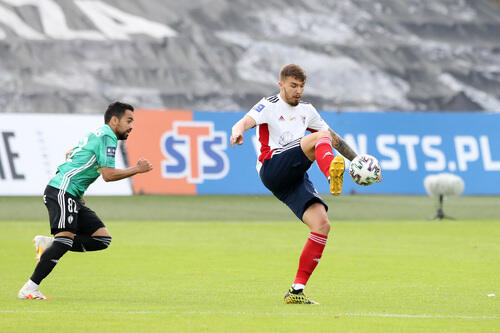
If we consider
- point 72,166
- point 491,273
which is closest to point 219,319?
point 72,166

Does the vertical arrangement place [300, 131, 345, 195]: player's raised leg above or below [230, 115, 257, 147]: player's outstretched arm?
below

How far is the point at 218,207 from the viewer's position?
21.4 metres

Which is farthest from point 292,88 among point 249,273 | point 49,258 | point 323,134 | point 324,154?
point 249,273

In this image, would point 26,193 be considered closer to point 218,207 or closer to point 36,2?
point 218,207

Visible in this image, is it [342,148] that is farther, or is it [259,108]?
[342,148]

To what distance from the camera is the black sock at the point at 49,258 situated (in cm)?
844

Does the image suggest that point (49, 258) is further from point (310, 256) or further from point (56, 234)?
point (310, 256)

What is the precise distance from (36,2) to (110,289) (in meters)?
38.0

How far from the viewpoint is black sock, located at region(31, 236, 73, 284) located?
844cm

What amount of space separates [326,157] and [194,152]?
14731 millimetres

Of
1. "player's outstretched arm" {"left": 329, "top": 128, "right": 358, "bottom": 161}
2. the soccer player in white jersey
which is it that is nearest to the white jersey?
the soccer player in white jersey

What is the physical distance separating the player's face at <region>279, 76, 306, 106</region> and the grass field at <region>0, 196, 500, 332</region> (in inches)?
72.4

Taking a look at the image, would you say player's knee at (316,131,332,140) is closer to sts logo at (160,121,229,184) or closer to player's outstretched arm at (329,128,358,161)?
player's outstretched arm at (329,128,358,161)

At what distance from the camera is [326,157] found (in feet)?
25.3
